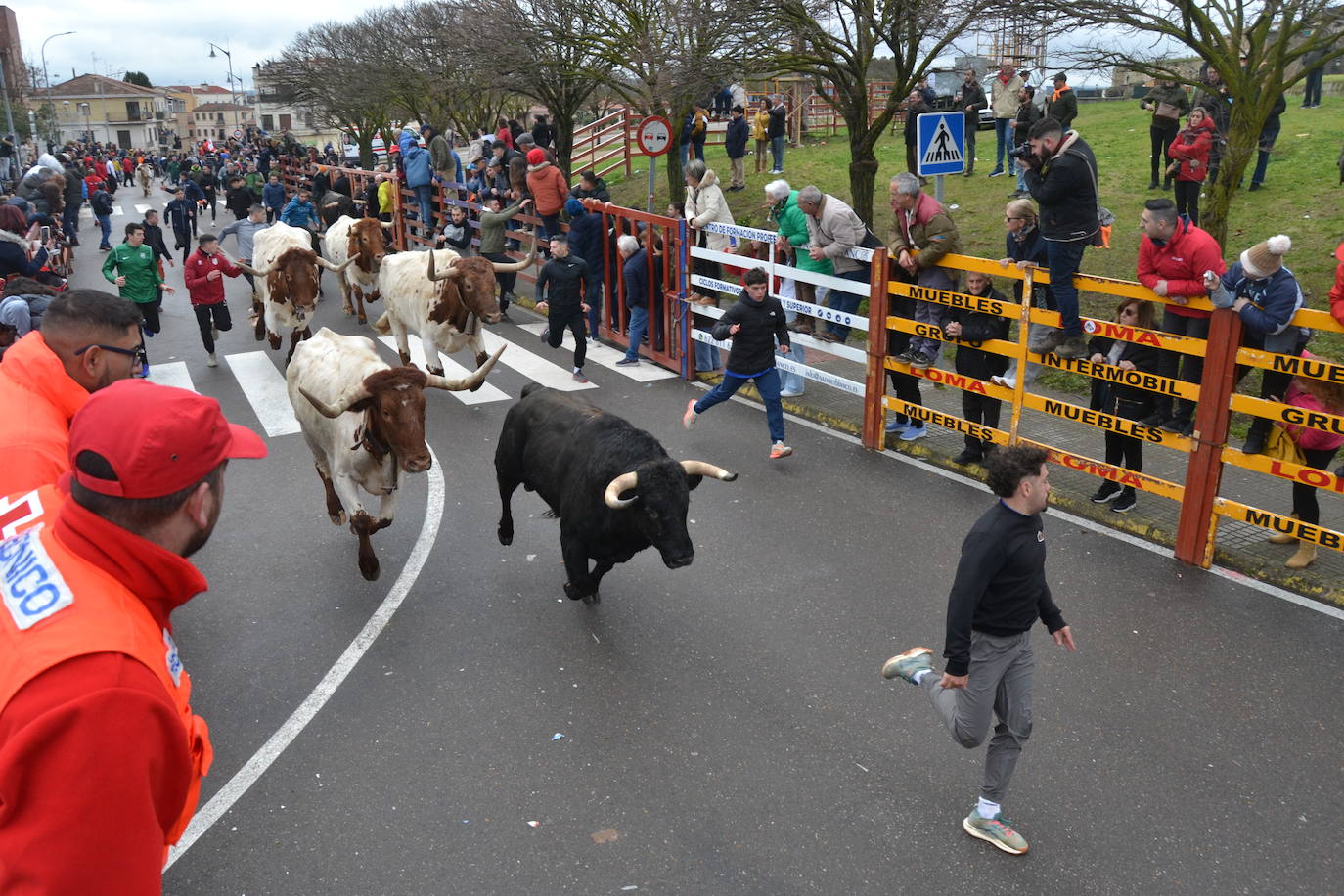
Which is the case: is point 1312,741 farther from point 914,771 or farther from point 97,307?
point 97,307

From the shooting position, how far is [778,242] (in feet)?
37.5

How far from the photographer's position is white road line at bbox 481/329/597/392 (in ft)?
42.8

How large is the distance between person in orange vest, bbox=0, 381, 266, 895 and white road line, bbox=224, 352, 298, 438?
363 inches

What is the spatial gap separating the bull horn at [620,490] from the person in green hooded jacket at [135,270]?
9858mm

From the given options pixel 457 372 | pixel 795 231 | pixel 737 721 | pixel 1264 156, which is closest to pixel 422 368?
pixel 457 372

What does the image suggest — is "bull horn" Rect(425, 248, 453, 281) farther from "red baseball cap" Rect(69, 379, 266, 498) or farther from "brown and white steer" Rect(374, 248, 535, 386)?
"red baseball cap" Rect(69, 379, 266, 498)

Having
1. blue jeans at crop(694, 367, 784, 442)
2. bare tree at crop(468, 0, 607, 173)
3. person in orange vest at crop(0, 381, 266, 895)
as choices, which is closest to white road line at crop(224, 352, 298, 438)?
blue jeans at crop(694, 367, 784, 442)

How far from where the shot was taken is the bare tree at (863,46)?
14711mm

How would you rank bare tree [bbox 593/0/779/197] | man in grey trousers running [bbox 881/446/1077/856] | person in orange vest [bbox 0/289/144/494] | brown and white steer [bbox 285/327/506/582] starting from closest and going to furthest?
person in orange vest [bbox 0/289/144/494], man in grey trousers running [bbox 881/446/1077/856], brown and white steer [bbox 285/327/506/582], bare tree [bbox 593/0/779/197]

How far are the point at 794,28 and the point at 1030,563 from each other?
41.0 ft

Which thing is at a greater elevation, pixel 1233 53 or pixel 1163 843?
pixel 1233 53

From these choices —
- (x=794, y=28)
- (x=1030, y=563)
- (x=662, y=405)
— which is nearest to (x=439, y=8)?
(x=794, y=28)

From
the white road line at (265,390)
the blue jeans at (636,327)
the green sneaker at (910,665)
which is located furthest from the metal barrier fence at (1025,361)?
the white road line at (265,390)

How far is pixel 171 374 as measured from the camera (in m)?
14.1
